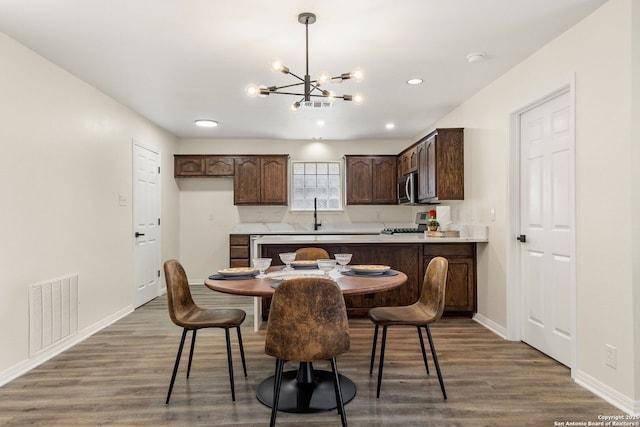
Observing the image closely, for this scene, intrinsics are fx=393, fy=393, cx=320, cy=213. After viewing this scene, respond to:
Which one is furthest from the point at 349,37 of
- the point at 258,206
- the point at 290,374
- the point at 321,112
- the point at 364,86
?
the point at 258,206

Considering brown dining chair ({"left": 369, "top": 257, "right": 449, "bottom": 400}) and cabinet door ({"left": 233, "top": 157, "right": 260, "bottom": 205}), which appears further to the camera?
cabinet door ({"left": 233, "top": 157, "right": 260, "bottom": 205})

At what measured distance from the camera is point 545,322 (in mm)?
3170

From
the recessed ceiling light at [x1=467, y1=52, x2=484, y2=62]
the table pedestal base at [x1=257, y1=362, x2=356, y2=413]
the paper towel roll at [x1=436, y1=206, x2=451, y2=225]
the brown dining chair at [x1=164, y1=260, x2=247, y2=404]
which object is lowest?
the table pedestal base at [x1=257, y1=362, x2=356, y2=413]

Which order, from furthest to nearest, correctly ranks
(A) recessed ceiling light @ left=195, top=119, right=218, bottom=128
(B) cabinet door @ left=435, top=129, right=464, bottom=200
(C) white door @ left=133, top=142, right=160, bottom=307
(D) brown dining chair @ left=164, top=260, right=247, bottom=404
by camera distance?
(A) recessed ceiling light @ left=195, top=119, right=218, bottom=128 → (C) white door @ left=133, top=142, right=160, bottom=307 → (B) cabinet door @ left=435, top=129, right=464, bottom=200 → (D) brown dining chair @ left=164, top=260, right=247, bottom=404

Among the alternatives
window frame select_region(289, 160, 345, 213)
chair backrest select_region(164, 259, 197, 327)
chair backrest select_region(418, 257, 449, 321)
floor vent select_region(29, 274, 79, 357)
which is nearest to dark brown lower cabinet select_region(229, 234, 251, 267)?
window frame select_region(289, 160, 345, 213)

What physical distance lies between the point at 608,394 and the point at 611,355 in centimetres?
24

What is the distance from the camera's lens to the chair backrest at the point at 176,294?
8.03ft

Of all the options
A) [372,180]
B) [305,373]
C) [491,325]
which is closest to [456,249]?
[491,325]

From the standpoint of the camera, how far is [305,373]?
254 centimetres

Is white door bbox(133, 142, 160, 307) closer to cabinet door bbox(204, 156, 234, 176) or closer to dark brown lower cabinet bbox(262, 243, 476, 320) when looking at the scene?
cabinet door bbox(204, 156, 234, 176)

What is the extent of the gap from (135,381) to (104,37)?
8.06 feet

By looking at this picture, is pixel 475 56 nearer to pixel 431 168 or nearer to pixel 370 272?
pixel 431 168

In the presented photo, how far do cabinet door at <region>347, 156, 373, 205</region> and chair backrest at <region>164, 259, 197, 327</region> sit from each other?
13.8 ft

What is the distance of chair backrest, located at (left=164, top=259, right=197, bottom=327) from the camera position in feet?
8.03
